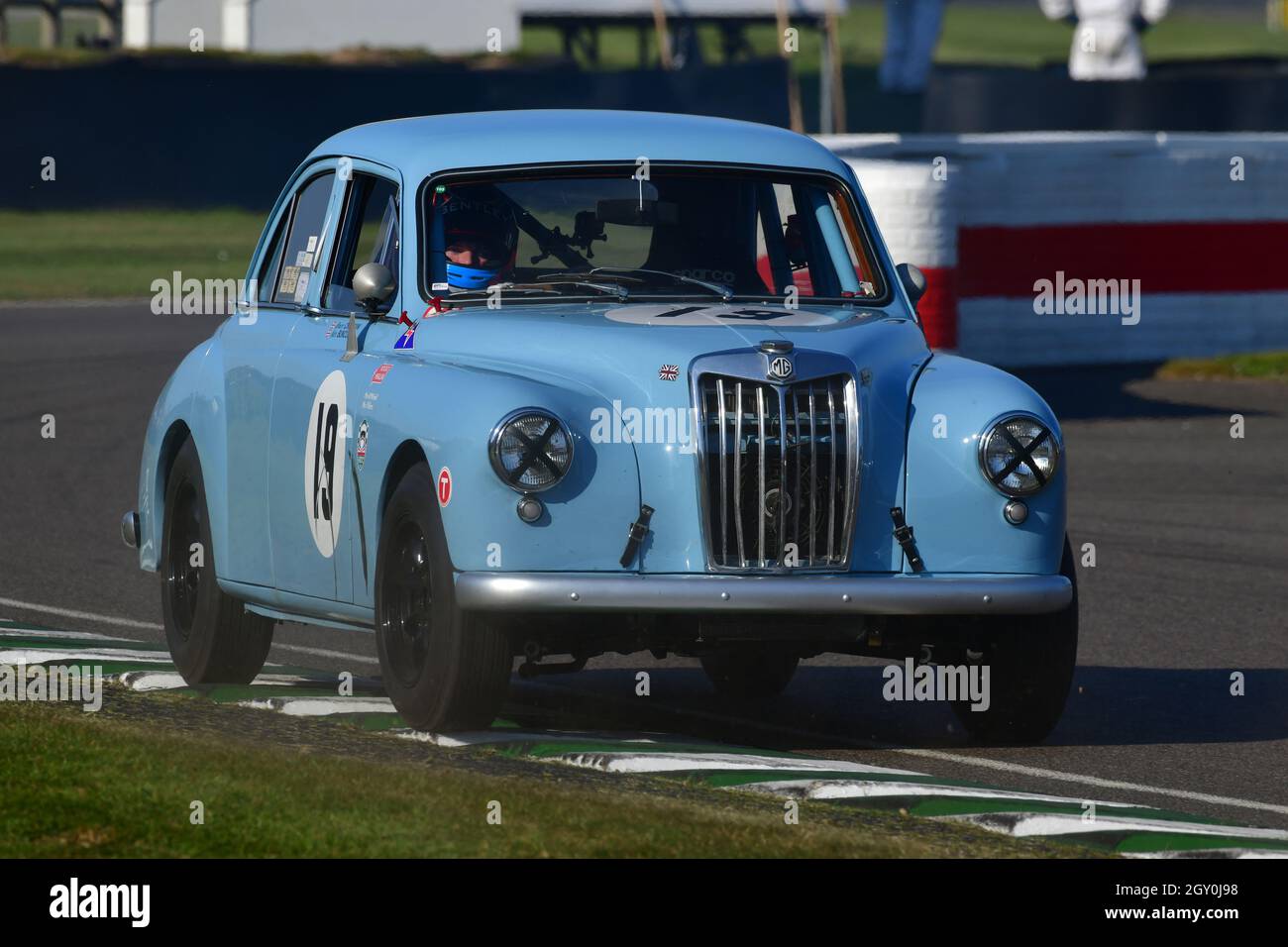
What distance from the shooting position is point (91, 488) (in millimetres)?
14836

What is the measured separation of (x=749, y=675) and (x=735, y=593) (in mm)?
1988

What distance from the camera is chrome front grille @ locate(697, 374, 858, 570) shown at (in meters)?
7.52

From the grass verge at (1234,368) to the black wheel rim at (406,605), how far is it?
42.5ft

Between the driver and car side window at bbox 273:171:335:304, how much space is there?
0.66 m

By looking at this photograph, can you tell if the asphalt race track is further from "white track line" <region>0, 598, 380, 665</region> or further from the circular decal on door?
the circular decal on door

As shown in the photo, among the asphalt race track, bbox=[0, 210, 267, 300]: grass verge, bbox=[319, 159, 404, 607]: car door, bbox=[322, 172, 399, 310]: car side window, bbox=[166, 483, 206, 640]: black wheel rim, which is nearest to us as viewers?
bbox=[319, 159, 404, 607]: car door

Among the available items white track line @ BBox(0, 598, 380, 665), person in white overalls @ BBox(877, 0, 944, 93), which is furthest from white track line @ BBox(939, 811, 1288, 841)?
person in white overalls @ BBox(877, 0, 944, 93)

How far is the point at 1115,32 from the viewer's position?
131 feet

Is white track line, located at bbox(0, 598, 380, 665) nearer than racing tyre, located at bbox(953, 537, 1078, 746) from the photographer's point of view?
No

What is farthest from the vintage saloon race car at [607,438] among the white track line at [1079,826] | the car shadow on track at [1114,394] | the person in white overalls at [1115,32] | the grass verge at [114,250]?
the person in white overalls at [1115,32]

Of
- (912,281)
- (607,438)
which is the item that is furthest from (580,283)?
(912,281)

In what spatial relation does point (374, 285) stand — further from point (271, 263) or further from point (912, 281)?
point (912, 281)
